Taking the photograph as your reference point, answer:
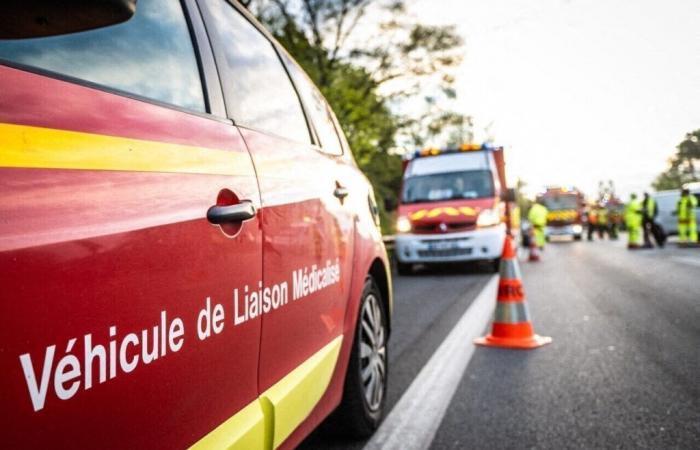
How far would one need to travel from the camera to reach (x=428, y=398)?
3721 mm

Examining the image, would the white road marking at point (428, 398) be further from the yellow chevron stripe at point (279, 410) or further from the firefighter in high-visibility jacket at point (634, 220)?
the firefighter in high-visibility jacket at point (634, 220)

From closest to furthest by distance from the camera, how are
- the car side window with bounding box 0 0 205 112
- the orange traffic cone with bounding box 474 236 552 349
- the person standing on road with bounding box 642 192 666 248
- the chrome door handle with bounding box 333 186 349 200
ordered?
1. the car side window with bounding box 0 0 205 112
2. the chrome door handle with bounding box 333 186 349 200
3. the orange traffic cone with bounding box 474 236 552 349
4. the person standing on road with bounding box 642 192 666 248

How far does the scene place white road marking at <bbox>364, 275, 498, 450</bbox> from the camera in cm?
301

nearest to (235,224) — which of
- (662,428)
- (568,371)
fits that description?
(662,428)

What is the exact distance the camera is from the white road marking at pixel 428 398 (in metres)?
3.01

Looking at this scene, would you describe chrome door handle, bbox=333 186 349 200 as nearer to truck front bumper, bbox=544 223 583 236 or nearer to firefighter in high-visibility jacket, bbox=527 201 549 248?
firefighter in high-visibility jacket, bbox=527 201 549 248

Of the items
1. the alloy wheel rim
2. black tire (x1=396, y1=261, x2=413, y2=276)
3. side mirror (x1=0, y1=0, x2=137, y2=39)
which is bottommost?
black tire (x1=396, y1=261, x2=413, y2=276)

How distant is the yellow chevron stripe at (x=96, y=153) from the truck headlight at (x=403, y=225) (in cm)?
1036

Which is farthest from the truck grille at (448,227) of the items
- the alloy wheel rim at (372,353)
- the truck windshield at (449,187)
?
the alloy wheel rim at (372,353)

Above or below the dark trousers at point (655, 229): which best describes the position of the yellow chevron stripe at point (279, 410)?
above

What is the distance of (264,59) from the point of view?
8.41ft

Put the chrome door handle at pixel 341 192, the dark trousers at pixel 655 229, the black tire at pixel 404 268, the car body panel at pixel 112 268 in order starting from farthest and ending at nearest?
the dark trousers at pixel 655 229 → the black tire at pixel 404 268 → the chrome door handle at pixel 341 192 → the car body panel at pixel 112 268

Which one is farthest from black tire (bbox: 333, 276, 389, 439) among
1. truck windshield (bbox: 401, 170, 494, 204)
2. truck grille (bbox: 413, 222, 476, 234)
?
truck windshield (bbox: 401, 170, 494, 204)

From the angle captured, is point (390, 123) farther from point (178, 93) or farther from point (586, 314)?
point (178, 93)
